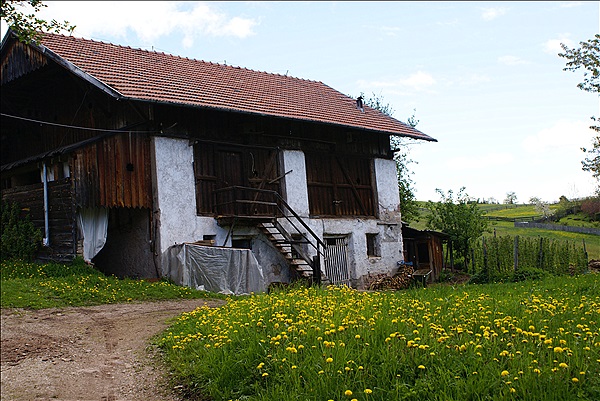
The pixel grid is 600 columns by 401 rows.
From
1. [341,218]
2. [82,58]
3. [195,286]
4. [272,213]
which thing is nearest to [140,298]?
[195,286]

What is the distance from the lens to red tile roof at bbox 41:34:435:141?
54.0 ft

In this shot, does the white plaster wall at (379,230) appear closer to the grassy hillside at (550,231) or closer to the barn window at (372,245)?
the barn window at (372,245)

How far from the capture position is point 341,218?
21.4m

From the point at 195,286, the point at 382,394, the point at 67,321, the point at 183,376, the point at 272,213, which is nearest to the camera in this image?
the point at 382,394

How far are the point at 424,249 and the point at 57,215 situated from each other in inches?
636

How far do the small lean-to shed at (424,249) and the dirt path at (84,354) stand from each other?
15.0 metres

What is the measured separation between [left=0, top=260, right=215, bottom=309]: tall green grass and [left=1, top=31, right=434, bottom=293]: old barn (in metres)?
0.83

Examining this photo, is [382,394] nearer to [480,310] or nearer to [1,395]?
[480,310]

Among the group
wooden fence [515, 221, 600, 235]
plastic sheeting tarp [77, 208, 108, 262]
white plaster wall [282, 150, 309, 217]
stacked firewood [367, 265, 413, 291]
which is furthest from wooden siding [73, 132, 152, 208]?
wooden fence [515, 221, 600, 235]

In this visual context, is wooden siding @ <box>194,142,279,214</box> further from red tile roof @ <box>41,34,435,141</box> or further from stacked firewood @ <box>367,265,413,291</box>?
stacked firewood @ <box>367,265,413,291</box>

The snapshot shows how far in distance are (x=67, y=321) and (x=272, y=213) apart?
9.36 meters

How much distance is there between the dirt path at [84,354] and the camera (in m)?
6.79

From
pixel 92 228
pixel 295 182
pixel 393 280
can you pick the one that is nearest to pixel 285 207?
pixel 295 182

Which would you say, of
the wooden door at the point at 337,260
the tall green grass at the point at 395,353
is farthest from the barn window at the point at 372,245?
the tall green grass at the point at 395,353
